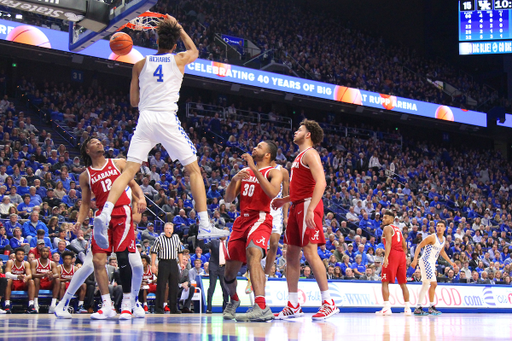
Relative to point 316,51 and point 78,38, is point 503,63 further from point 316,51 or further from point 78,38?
point 78,38

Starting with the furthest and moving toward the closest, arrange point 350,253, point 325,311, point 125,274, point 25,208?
point 350,253
point 25,208
point 125,274
point 325,311

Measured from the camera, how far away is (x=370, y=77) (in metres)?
28.5

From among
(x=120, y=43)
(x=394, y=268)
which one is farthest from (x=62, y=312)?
(x=394, y=268)

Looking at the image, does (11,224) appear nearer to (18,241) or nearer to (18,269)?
(18,241)

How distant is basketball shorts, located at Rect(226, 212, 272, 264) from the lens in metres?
6.50

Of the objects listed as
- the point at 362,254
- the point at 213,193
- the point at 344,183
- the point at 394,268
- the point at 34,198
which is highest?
the point at 344,183

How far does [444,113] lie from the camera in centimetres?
2844

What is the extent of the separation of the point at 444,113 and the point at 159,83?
24.7 metres

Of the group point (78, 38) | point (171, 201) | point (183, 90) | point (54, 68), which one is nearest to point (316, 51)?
point (183, 90)

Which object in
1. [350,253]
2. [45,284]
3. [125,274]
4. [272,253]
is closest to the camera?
[125,274]

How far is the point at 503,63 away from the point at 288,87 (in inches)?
656

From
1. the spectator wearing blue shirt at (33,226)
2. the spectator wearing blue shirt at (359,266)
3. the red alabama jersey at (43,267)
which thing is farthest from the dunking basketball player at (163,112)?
the spectator wearing blue shirt at (359,266)

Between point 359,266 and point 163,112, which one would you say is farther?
point 359,266

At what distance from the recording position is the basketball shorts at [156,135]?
6074 millimetres
